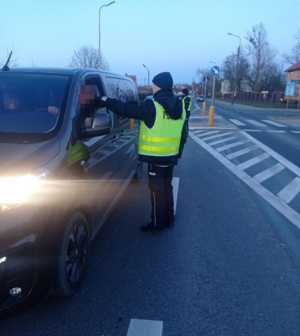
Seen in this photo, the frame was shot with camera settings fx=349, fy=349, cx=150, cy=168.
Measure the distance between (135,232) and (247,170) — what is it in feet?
14.7

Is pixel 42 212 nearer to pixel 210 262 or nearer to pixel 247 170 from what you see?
pixel 210 262

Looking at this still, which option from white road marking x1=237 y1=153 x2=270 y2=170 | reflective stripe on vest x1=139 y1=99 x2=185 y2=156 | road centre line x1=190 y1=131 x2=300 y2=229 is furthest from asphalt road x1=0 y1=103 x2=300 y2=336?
white road marking x1=237 y1=153 x2=270 y2=170

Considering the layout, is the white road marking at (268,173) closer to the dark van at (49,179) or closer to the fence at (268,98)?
the dark van at (49,179)

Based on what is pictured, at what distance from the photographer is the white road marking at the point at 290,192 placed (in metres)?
6.13

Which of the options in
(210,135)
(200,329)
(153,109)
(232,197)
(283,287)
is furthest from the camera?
(210,135)

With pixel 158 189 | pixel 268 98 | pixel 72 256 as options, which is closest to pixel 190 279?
pixel 72 256

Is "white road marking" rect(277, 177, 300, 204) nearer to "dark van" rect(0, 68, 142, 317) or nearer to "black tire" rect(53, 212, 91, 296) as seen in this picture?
"dark van" rect(0, 68, 142, 317)

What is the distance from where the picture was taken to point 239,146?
11.9m

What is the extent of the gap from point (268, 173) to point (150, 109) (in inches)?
188

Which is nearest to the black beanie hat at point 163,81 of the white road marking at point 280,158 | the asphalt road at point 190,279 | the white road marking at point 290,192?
the asphalt road at point 190,279

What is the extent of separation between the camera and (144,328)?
110 inches

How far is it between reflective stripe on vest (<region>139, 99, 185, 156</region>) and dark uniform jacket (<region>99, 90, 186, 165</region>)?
0.18 feet

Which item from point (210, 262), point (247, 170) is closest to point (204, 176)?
point (247, 170)

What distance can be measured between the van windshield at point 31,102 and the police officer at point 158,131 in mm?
563
